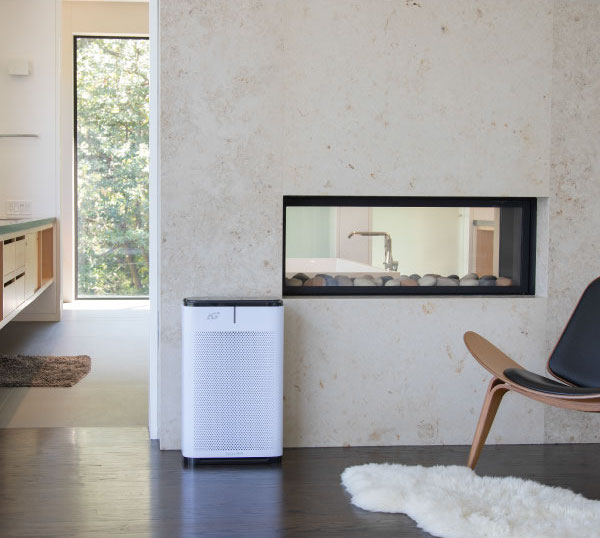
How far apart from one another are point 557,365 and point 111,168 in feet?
20.6

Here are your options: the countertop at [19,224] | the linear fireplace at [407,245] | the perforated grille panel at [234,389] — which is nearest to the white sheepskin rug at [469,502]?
the perforated grille panel at [234,389]

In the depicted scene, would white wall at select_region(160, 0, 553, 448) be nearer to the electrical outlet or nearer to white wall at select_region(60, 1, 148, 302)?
the electrical outlet

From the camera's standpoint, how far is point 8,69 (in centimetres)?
739

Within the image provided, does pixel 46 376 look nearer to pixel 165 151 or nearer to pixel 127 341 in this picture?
pixel 127 341

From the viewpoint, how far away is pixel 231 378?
3537mm

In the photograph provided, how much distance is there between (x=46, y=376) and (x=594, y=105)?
3.38 meters

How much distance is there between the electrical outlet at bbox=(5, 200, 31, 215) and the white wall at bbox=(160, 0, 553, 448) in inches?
164

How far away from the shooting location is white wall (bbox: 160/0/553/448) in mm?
3705

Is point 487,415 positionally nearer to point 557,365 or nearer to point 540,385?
point 540,385

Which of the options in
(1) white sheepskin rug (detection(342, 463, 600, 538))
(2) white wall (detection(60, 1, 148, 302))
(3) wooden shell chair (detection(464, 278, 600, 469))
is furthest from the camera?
(2) white wall (detection(60, 1, 148, 302))

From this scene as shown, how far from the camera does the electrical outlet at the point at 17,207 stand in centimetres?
748

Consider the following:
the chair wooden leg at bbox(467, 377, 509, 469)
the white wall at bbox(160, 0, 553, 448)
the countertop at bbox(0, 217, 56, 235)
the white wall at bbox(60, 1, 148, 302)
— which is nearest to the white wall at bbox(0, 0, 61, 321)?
the countertop at bbox(0, 217, 56, 235)

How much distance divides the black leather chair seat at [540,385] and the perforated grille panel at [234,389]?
0.93 meters

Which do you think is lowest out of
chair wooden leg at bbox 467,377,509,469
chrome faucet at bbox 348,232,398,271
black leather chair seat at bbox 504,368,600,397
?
chair wooden leg at bbox 467,377,509,469
